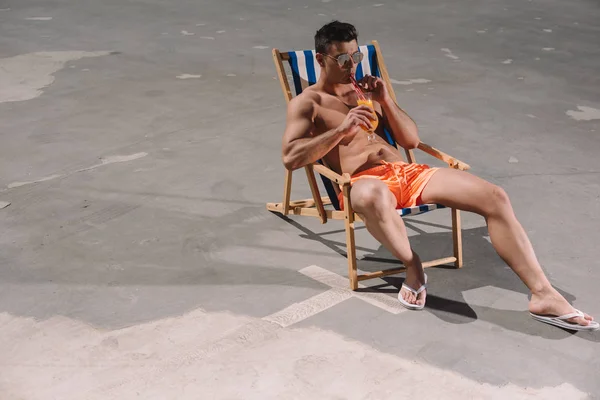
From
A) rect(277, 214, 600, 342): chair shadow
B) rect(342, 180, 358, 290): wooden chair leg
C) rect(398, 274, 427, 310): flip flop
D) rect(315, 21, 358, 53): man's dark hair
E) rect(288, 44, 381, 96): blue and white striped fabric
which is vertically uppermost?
rect(315, 21, 358, 53): man's dark hair

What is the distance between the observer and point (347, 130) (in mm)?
3740

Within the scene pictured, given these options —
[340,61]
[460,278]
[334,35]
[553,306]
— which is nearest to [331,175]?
[340,61]

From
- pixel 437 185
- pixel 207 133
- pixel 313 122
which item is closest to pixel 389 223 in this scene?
pixel 437 185

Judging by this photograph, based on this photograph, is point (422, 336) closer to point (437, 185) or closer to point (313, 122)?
point (437, 185)

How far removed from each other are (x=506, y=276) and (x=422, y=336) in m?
0.75

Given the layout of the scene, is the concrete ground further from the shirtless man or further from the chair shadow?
the shirtless man

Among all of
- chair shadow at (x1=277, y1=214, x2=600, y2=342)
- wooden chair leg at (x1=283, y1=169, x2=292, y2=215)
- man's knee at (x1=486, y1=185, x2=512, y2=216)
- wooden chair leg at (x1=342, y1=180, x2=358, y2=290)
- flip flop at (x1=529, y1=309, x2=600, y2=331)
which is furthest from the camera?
wooden chair leg at (x1=283, y1=169, x2=292, y2=215)

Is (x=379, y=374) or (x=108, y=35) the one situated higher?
(x=108, y=35)

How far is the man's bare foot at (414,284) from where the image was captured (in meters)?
3.53

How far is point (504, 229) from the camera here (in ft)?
11.6

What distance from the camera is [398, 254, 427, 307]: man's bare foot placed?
139 inches

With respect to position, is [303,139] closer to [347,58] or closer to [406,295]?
[347,58]

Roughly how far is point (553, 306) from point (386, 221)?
2.62 feet

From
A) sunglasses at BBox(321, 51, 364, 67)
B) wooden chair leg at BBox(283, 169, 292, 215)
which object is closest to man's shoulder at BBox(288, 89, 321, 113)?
sunglasses at BBox(321, 51, 364, 67)
